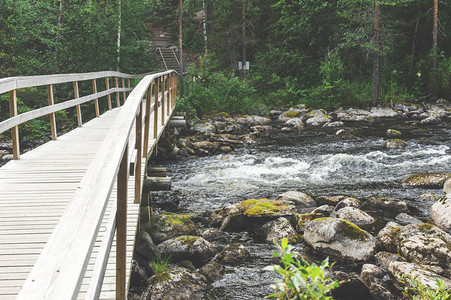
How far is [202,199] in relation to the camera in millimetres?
8445

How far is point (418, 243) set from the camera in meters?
5.23

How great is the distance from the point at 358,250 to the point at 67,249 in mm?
5118

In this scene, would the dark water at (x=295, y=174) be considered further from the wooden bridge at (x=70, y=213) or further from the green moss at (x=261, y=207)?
the wooden bridge at (x=70, y=213)

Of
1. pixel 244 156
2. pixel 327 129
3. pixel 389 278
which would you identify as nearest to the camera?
pixel 389 278

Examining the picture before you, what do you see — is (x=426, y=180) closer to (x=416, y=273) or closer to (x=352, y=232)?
(x=352, y=232)

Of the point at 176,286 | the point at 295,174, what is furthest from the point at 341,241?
the point at 295,174

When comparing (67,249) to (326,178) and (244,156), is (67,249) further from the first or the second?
→ (244,156)

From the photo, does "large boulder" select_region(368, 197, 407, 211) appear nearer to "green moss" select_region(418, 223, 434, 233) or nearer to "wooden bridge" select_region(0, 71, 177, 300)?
"green moss" select_region(418, 223, 434, 233)

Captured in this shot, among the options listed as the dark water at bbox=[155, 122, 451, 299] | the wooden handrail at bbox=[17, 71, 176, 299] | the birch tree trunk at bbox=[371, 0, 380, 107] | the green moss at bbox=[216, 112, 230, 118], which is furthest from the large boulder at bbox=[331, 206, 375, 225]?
the birch tree trunk at bbox=[371, 0, 380, 107]

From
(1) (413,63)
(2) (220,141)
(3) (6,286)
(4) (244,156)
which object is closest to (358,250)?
(3) (6,286)

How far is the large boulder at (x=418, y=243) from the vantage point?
5.02 meters

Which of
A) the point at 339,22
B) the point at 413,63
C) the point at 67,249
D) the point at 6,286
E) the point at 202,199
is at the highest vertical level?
the point at 339,22

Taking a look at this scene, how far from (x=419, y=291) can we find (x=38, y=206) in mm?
4012

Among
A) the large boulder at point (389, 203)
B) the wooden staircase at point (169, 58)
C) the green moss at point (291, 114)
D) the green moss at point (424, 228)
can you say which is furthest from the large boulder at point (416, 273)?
the wooden staircase at point (169, 58)
